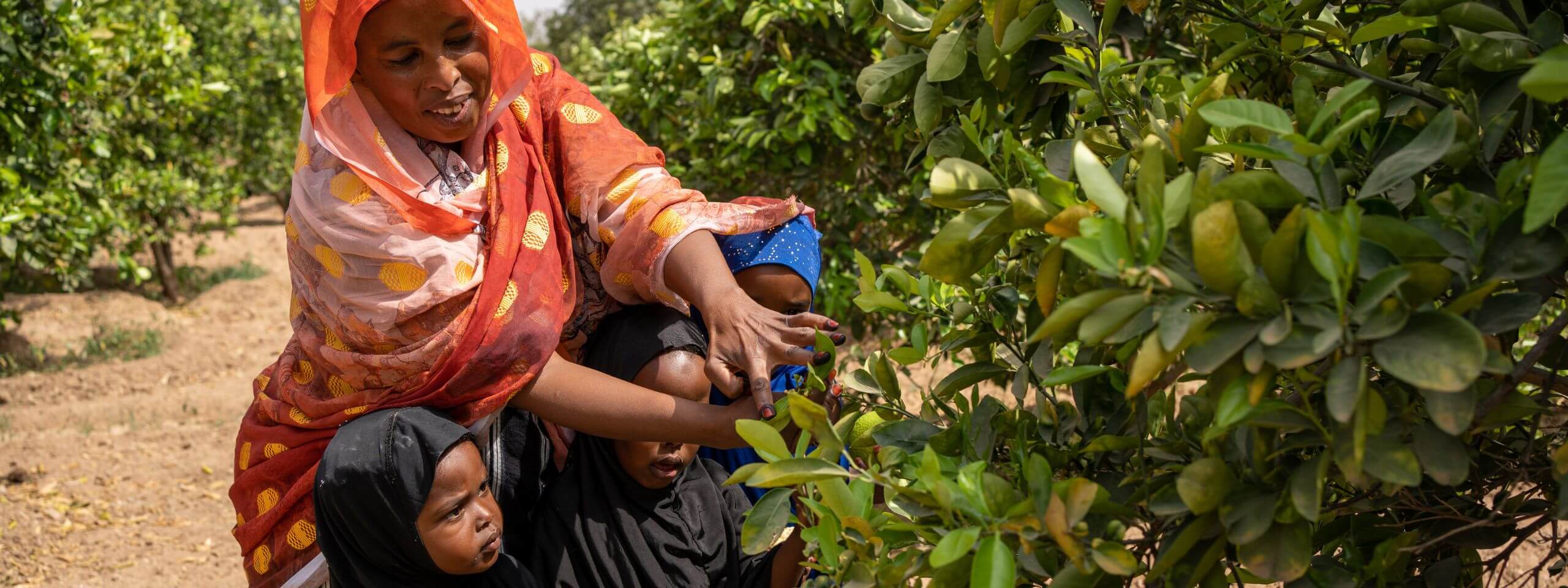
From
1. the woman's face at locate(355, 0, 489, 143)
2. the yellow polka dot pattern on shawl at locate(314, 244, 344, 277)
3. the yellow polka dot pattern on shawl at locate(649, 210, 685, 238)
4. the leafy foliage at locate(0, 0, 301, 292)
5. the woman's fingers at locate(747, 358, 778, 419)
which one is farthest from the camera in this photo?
the leafy foliage at locate(0, 0, 301, 292)

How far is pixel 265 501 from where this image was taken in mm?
2332

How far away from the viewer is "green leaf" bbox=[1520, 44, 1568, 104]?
0.90 m

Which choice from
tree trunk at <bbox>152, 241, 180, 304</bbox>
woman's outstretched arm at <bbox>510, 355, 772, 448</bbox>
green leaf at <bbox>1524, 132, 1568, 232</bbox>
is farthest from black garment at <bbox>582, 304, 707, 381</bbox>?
tree trunk at <bbox>152, 241, 180, 304</bbox>

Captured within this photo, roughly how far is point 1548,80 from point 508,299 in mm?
1648

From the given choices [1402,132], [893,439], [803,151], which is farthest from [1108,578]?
[803,151]

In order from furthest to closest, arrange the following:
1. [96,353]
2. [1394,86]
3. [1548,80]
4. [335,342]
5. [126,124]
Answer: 1. [126,124]
2. [96,353]
3. [335,342]
4. [1394,86]
5. [1548,80]

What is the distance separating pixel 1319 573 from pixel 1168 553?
0.61 feet

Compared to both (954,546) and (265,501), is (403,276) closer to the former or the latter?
(265,501)

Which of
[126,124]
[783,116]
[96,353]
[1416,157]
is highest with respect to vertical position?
[1416,157]

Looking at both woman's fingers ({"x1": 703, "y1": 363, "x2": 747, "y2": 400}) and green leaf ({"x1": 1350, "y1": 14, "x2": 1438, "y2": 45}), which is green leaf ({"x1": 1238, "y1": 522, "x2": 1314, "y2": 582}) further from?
woman's fingers ({"x1": 703, "y1": 363, "x2": 747, "y2": 400})

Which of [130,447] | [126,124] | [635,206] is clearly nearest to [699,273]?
[635,206]

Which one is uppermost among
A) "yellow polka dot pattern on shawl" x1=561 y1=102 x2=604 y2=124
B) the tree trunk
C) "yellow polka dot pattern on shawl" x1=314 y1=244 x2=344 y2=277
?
"yellow polka dot pattern on shawl" x1=561 y1=102 x2=604 y2=124

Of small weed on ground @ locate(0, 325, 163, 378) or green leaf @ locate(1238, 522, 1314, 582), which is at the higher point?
green leaf @ locate(1238, 522, 1314, 582)

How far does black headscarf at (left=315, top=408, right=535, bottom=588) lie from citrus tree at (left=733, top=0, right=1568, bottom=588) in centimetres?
76
